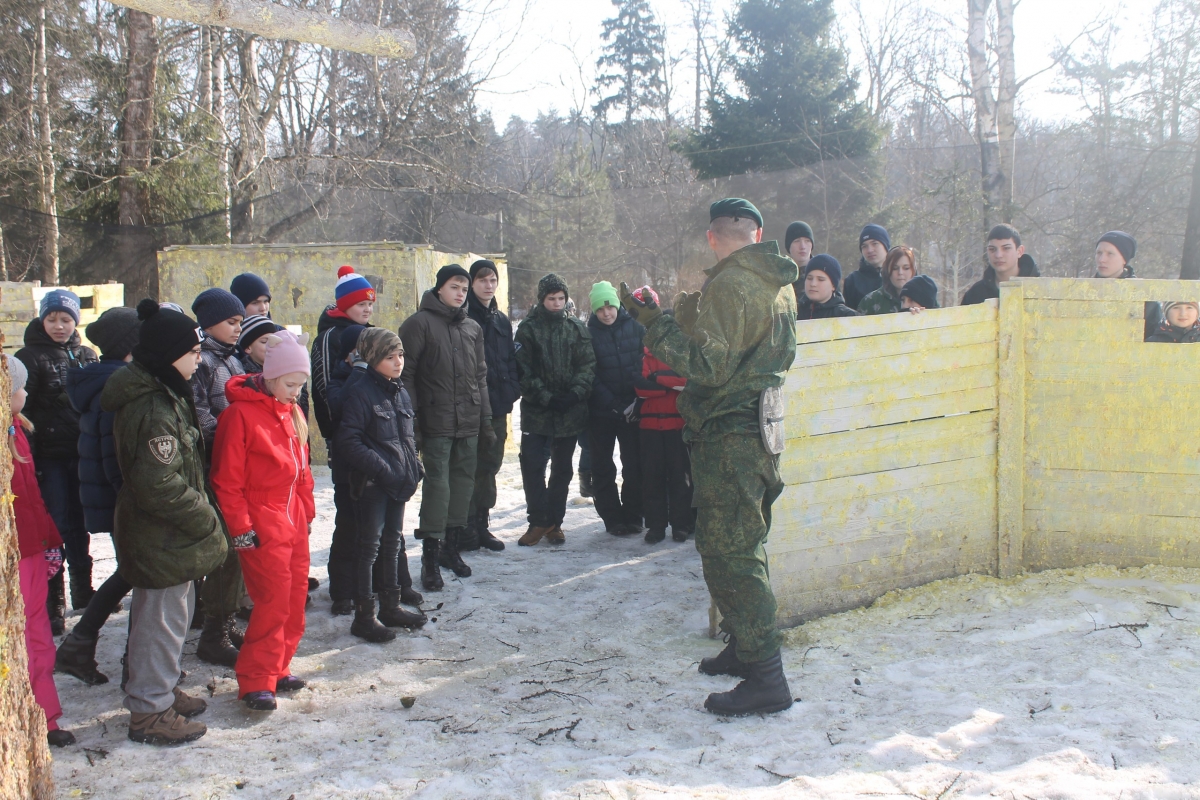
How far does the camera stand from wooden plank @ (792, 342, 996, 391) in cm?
406

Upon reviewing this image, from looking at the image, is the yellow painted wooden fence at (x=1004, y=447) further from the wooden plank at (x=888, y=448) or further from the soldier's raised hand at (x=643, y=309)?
the soldier's raised hand at (x=643, y=309)

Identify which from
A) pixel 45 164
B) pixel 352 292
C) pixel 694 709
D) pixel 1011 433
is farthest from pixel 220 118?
pixel 694 709

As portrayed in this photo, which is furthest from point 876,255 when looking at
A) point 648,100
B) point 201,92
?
point 648,100

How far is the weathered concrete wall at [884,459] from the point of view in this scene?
4.06 metres

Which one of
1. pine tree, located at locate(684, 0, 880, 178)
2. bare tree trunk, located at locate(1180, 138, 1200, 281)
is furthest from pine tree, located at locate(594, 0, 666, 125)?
bare tree trunk, located at locate(1180, 138, 1200, 281)

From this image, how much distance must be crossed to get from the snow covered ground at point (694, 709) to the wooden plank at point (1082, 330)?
119cm

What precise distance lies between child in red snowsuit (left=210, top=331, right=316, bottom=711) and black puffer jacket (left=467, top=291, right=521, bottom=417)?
93.5 inches

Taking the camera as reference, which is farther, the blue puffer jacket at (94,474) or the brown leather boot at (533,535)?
the brown leather boot at (533,535)

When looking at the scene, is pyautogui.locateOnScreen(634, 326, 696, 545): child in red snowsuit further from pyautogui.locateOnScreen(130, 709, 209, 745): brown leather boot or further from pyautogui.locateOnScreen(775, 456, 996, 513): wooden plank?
pyautogui.locateOnScreen(130, 709, 209, 745): brown leather boot

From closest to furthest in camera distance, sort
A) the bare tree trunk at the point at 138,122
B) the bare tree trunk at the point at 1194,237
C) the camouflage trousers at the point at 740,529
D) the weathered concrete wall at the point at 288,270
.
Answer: the camouflage trousers at the point at 740,529 → the weathered concrete wall at the point at 288,270 → the bare tree trunk at the point at 1194,237 → the bare tree trunk at the point at 138,122

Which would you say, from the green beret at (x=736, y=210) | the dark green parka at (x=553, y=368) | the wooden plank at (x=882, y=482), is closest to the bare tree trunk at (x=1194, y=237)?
the wooden plank at (x=882, y=482)

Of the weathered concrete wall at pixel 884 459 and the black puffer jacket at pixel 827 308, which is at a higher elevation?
the black puffer jacket at pixel 827 308

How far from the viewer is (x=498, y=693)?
3.62m

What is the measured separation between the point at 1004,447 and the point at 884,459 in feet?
2.38
